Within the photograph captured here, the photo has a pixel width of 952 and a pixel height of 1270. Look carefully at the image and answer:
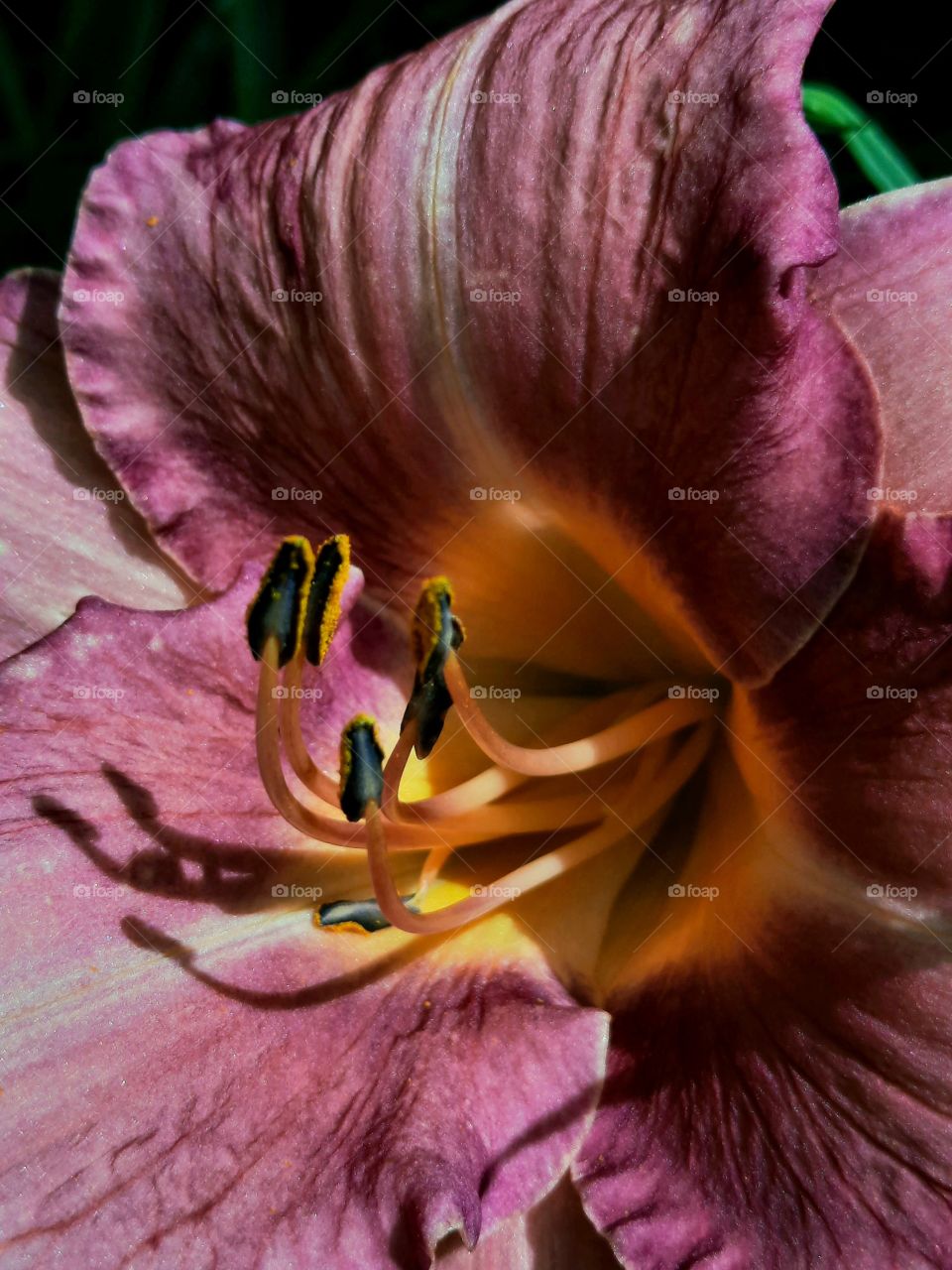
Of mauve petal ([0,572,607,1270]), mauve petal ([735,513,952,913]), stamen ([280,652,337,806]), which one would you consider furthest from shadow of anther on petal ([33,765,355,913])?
mauve petal ([735,513,952,913])

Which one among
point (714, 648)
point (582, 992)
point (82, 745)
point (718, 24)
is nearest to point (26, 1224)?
point (82, 745)

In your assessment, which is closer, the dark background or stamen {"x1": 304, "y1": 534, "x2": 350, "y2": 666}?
stamen {"x1": 304, "y1": 534, "x2": 350, "y2": 666}

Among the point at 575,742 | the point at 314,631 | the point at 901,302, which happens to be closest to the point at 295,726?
the point at 314,631

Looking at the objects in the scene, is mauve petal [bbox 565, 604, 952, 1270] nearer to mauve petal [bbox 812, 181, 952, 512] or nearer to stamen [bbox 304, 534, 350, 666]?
mauve petal [bbox 812, 181, 952, 512]

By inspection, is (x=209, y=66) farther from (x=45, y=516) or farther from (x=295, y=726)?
(x=295, y=726)

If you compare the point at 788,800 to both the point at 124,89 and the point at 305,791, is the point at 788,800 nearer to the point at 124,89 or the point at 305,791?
the point at 305,791

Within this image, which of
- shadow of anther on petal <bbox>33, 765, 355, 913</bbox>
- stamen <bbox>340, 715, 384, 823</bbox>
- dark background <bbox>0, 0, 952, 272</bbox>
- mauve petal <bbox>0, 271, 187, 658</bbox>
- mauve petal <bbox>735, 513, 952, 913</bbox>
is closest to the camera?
mauve petal <bbox>735, 513, 952, 913</bbox>

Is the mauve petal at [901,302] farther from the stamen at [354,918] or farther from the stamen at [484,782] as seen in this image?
the stamen at [354,918]
